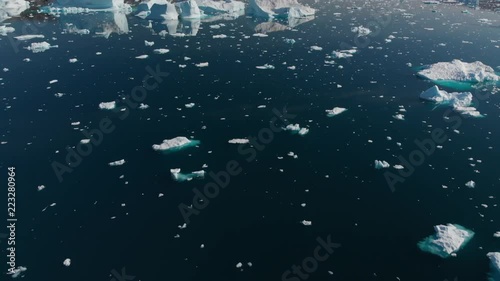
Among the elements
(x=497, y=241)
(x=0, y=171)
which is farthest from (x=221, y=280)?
(x=0, y=171)

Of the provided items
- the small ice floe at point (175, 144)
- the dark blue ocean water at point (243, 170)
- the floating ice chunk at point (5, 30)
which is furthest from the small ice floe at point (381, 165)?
the floating ice chunk at point (5, 30)

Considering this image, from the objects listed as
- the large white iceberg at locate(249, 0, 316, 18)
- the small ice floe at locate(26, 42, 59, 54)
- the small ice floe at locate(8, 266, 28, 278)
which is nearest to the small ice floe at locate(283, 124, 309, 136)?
the small ice floe at locate(8, 266, 28, 278)

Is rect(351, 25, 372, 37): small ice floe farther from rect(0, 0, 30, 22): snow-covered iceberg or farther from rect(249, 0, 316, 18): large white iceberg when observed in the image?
rect(0, 0, 30, 22): snow-covered iceberg

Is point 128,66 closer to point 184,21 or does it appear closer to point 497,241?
point 184,21

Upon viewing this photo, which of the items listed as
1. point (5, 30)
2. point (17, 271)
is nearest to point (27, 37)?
point (5, 30)

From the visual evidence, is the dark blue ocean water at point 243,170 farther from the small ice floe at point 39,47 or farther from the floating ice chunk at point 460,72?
the floating ice chunk at point 460,72
